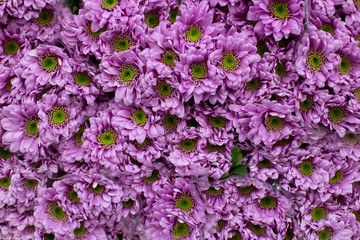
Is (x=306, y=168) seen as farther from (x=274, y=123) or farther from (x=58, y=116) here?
(x=58, y=116)

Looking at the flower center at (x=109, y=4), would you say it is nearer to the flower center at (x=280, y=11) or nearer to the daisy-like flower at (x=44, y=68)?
the daisy-like flower at (x=44, y=68)

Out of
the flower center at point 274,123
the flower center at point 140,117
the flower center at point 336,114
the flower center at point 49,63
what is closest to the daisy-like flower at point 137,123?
the flower center at point 140,117

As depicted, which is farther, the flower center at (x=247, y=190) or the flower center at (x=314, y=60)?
the flower center at (x=247, y=190)

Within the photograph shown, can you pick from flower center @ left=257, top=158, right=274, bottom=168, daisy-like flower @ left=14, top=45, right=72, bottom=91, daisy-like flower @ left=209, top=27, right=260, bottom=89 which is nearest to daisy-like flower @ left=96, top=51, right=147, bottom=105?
daisy-like flower @ left=14, top=45, right=72, bottom=91

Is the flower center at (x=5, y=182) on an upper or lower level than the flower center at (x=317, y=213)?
lower

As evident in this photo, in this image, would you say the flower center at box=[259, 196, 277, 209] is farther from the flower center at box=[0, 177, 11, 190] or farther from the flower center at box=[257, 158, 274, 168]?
the flower center at box=[0, 177, 11, 190]

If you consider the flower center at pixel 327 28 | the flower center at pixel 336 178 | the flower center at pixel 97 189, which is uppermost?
the flower center at pixel 327 28

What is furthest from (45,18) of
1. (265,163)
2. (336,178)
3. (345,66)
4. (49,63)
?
(336,178)
